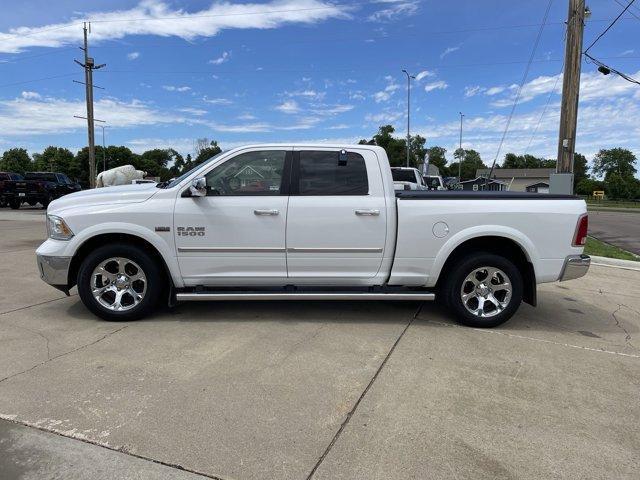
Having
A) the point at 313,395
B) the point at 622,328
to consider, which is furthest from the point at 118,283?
the point at 622,328

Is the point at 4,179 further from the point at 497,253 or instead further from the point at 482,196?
the point at 497,253

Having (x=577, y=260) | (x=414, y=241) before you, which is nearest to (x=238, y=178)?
(x=414, y=241)

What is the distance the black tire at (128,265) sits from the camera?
5.04 meters

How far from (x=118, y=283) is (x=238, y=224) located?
1439mm

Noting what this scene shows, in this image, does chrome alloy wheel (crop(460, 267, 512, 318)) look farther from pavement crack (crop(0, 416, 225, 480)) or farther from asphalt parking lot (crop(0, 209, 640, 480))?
pavement crack (crop(0, 416, 225, 480))

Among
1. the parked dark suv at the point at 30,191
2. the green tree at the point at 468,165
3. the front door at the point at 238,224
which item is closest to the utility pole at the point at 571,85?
the front door at the point at 238,224

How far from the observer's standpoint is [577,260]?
16.7ft

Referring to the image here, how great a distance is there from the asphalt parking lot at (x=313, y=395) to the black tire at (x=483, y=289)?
0.16 m

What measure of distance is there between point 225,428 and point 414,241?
2.82 m

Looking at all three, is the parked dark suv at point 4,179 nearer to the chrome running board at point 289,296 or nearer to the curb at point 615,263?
the chrome running board at point 289,296

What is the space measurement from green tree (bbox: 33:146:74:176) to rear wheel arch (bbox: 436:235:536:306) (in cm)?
11082

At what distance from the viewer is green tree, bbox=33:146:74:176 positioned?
106 metres

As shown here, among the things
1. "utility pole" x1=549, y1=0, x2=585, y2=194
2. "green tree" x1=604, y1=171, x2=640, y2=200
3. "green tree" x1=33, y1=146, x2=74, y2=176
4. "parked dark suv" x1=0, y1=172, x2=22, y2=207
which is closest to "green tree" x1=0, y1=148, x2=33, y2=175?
"green tree" x1=33, y1=146, x2=74, y2=176

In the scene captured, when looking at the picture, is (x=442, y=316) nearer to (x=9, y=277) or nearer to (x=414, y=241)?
(x=414, y=241)
